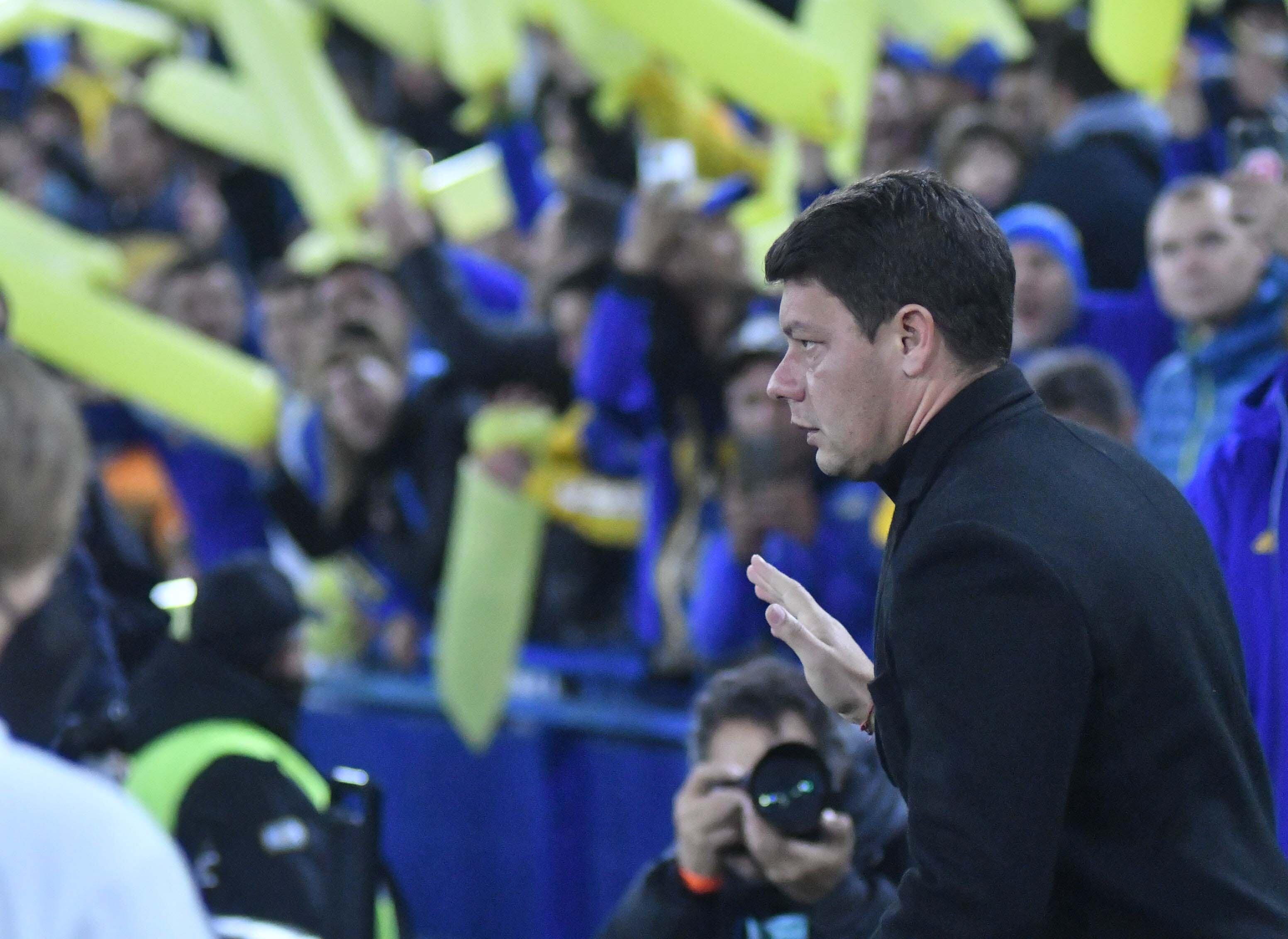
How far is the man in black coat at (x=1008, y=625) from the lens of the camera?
1.66 metres

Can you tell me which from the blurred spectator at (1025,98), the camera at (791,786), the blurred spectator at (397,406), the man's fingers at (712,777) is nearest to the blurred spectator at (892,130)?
the blurred spectator at (1025,98)

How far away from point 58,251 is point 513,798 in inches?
109

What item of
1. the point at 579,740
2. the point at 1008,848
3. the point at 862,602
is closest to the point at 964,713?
the point at 1008,848

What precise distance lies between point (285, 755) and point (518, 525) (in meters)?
1.85

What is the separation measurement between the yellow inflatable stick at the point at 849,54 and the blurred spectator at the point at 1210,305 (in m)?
1.65

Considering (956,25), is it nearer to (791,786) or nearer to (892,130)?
(892,130)

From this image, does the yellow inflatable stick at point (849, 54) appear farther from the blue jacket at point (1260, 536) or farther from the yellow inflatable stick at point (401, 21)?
the blue jacket at point (1260, 536)

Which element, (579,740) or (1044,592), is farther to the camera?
(579,740)

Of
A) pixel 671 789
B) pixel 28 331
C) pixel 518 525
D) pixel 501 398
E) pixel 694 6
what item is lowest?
pixel 671 789

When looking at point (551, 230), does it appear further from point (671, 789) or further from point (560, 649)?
point (671, 789)

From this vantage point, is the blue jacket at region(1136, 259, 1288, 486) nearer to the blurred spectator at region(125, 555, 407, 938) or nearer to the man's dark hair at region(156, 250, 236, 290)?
the blurred spectator at region(125, 555, 407, 938)

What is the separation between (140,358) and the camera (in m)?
6.11

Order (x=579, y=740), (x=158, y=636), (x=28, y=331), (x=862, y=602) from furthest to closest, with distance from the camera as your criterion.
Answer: (x=28, y=331)
(x=579, y=740)
(x=158, y=636)
(x=862, y=602)

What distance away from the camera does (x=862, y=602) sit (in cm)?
417
